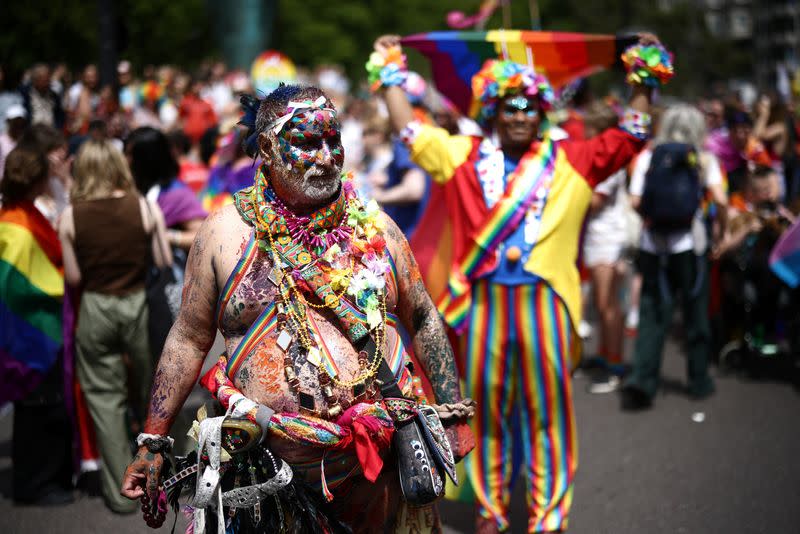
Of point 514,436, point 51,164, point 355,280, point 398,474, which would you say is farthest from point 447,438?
point 51,164

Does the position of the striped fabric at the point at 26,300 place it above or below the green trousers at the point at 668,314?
above

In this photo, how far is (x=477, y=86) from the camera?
17.1 feet

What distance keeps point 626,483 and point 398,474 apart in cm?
300

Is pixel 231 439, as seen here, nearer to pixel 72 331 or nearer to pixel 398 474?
pixel 398 474

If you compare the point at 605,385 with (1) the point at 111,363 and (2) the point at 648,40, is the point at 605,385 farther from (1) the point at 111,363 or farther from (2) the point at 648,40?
(1) the point at 111,363

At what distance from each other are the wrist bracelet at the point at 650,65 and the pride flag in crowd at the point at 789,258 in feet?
10.1

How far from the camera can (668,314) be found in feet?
25.4

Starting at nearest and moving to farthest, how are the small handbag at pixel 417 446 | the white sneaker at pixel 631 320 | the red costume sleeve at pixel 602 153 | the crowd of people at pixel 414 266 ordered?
the small handbag at pixel 417 446, the crowd of people at pixel 414 266, the red costume sleeve at pixel 602 153, the white sneaker at pixel 631 320

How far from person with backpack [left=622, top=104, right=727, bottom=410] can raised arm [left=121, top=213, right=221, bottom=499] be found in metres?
4.73

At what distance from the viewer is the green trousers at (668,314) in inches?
302

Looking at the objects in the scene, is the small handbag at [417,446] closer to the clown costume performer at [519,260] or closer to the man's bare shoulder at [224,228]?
the man's bare shoulder at [224,228]

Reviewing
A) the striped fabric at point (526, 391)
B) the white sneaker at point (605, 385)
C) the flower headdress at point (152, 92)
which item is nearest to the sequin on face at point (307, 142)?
the striped fabric at point (526, 391)

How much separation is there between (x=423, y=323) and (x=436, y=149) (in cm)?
160

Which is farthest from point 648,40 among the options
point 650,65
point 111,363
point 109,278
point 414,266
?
point 111,363
